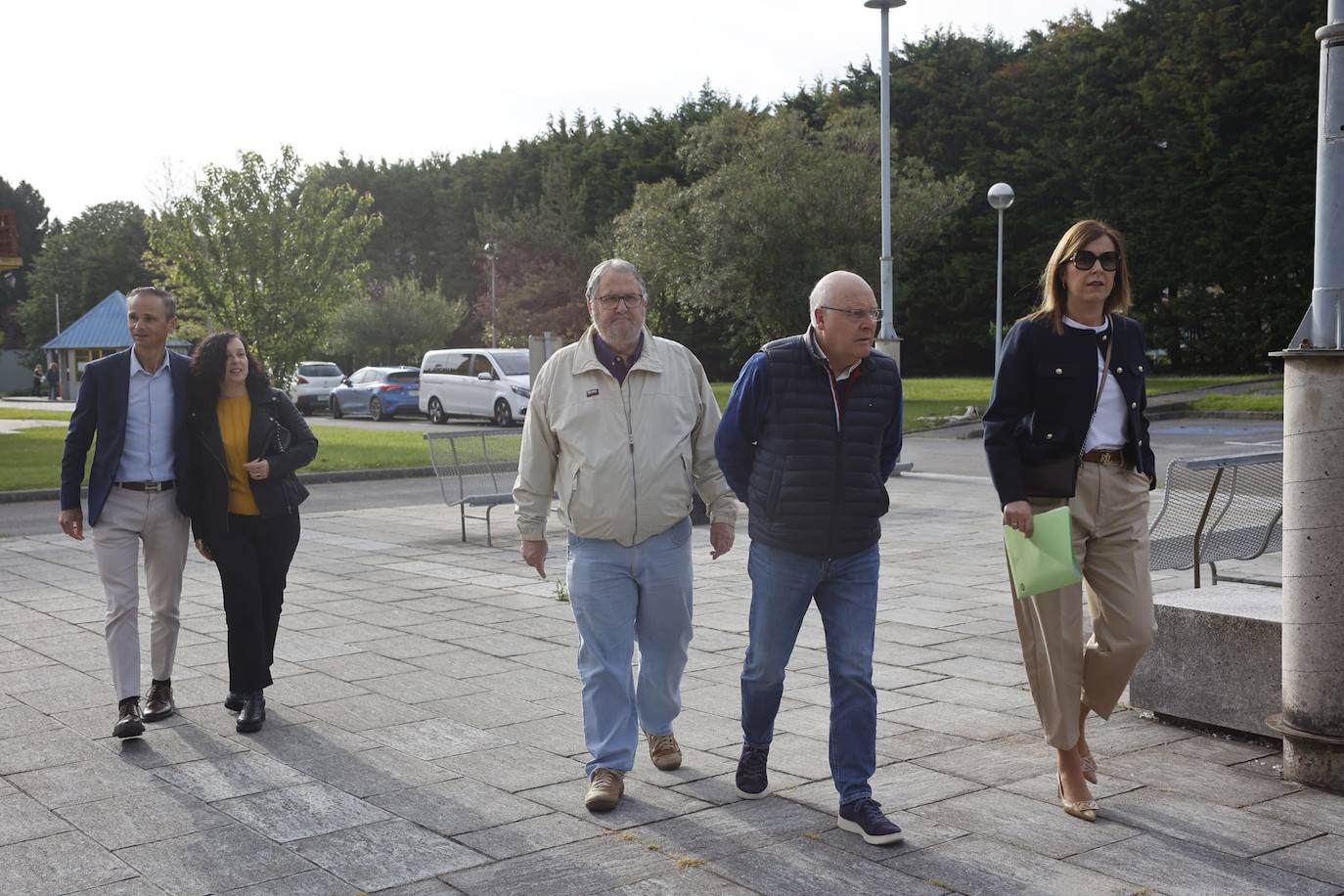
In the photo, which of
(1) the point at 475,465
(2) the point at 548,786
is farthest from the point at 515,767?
(1) the point at 475,465

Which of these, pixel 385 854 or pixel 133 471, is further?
pixel 133 471

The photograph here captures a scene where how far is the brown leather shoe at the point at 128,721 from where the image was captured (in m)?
5.42

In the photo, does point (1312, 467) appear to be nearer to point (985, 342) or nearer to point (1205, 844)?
point (1205, 844)

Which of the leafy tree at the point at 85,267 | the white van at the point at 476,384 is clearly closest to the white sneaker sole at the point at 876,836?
the white van at the point at 476,384

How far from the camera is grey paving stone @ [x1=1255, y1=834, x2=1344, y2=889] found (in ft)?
12.5

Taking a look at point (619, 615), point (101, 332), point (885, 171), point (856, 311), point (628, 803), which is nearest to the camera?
point (856, 311)

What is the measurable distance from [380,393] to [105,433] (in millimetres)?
30579

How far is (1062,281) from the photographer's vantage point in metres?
4.50

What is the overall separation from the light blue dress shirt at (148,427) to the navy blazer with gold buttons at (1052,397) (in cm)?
332

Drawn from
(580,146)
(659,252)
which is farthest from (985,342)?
(580,146)

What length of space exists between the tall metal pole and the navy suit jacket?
13.6ft

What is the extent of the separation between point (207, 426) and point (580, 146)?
5966 cm

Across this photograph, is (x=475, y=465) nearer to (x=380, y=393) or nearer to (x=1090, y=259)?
(x=1090, y=259)

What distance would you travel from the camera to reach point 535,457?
4812 mm
